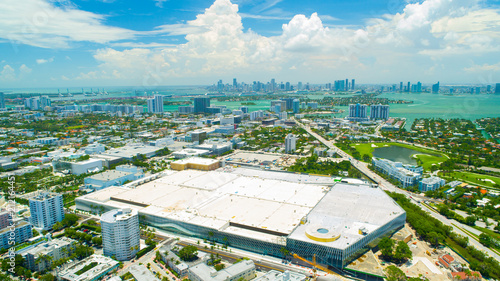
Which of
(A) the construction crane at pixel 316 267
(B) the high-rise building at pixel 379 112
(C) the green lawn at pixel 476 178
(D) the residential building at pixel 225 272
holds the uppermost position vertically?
(B) the high-rise building at pixel 379 112

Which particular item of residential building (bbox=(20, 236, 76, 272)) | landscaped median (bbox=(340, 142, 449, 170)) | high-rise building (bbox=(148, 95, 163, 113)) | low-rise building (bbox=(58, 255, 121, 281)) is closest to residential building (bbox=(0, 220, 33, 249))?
residential building (bbox=(20, 236, 76, 272))

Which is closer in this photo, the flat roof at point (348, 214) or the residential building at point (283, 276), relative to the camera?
the residential building at point (283, 276)

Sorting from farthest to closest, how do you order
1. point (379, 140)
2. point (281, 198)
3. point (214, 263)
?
1. point (379, 140)
2. point (281, 198)
3. point (214, 263)

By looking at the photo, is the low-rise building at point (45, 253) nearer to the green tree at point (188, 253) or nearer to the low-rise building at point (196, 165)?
the green tree at point (188, 253)

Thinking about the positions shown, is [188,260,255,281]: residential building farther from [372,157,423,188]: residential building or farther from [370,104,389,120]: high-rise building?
[370,104,389,120]: high-rise building

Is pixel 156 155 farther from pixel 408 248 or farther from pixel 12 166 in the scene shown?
pixel 408 248

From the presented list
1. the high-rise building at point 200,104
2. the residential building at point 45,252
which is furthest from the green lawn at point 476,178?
the high-rise building at point 200,104

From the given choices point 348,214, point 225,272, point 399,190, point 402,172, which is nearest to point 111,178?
point 225,272

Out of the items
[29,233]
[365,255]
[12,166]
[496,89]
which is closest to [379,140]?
[365,255]
